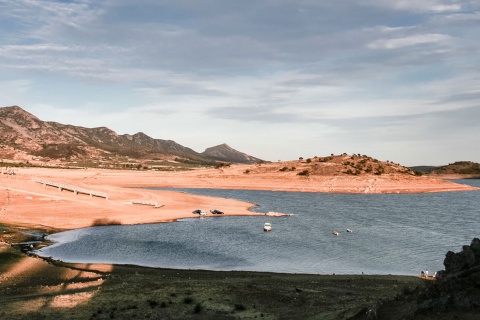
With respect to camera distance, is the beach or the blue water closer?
the beach

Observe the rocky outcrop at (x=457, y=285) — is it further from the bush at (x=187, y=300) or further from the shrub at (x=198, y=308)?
the bush at (x=187, y=300)

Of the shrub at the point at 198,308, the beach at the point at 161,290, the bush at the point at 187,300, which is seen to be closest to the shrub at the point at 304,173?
the beach at the point at 161,290

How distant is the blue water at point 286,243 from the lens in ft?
169

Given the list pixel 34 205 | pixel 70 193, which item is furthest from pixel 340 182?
pixel 34 205

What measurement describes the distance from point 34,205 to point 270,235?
53.4m

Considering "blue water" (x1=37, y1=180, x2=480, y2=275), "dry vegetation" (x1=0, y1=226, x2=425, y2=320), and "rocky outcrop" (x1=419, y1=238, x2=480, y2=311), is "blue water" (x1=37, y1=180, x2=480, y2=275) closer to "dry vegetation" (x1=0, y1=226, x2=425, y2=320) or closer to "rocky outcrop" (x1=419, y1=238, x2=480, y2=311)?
"dry vegetation" (x1=0, y1=226, x2=425, y2=320)

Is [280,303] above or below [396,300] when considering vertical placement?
below

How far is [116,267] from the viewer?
45312mm

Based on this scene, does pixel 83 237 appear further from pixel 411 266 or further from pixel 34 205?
pixel 411 266

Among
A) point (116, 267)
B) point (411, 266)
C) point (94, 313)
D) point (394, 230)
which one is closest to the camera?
point (94, 313)

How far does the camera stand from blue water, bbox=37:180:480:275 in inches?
2030

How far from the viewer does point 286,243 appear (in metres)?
65.0

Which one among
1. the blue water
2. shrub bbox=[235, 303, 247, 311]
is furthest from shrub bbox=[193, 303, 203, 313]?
the blue water

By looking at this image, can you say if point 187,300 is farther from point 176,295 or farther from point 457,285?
point 457,285
